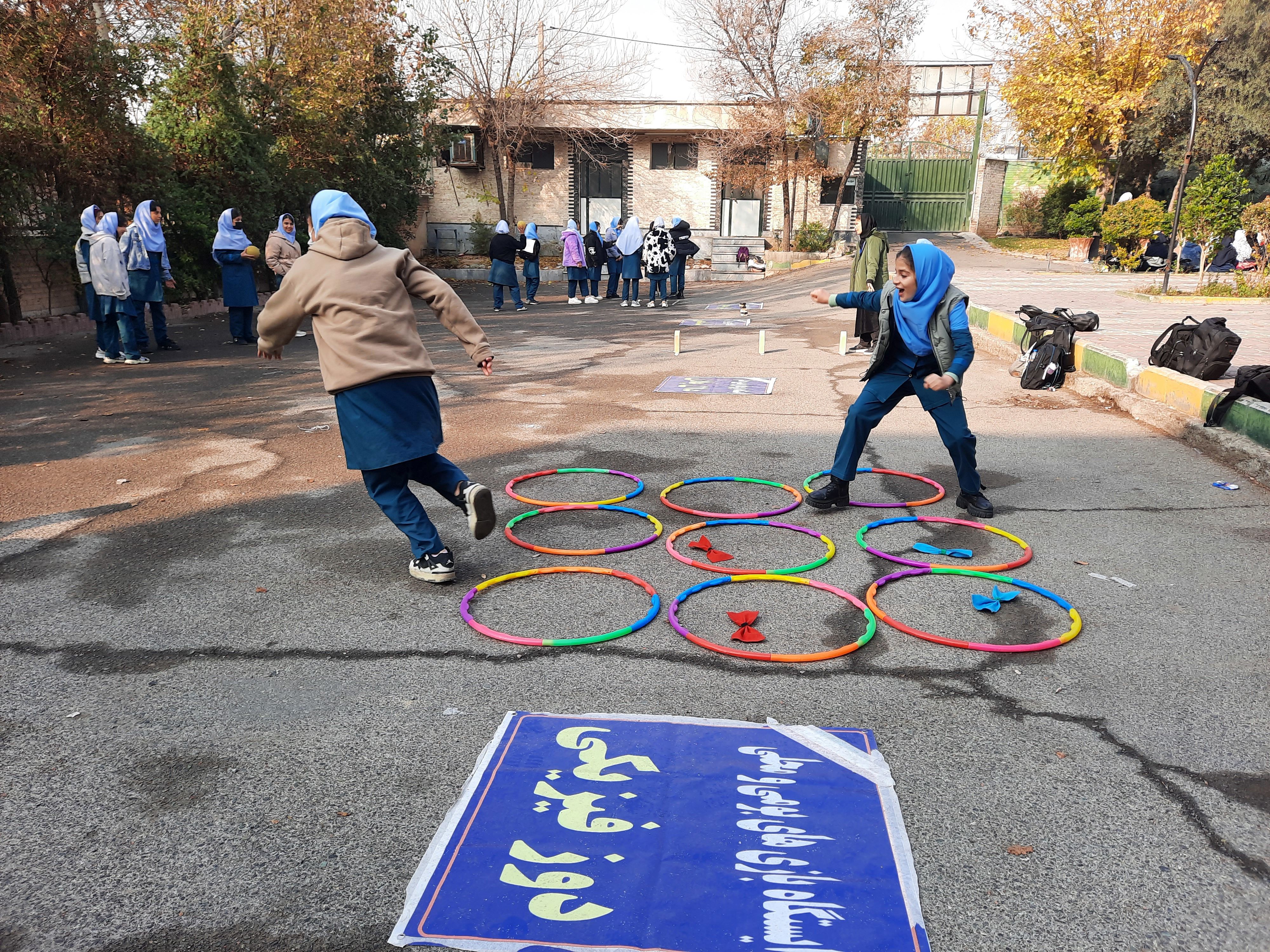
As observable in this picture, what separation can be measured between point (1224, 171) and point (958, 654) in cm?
2363

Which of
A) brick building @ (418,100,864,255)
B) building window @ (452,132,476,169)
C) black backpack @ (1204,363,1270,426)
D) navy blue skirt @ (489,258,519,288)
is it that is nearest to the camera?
black backpack @ (1204,363,1270,426)

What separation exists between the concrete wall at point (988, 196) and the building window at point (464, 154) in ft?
61.6

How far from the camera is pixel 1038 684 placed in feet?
12.2

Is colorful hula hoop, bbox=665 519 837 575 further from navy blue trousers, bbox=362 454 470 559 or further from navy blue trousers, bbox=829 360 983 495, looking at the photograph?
navy blue trousers, bbox=362 454 470 559

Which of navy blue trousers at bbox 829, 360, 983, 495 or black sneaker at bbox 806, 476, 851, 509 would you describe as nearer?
navy blue trousers at bbox 829, 360, 983, 495

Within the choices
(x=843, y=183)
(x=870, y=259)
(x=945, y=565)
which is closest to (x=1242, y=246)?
(x=843, y=183)

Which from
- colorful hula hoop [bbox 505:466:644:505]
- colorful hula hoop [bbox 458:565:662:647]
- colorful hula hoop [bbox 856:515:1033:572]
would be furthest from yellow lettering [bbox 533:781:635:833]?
colorful hula hoop [bbox 505:466:644:505]

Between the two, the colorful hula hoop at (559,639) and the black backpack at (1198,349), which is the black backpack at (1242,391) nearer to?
the black backpack at (1198,349)

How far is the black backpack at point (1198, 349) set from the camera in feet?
28.0

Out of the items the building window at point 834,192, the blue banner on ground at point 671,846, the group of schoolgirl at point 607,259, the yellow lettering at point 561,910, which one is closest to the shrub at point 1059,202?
the building window at point 834,192

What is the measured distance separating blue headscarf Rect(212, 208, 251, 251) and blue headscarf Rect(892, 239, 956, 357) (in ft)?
35.8

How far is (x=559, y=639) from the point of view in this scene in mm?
4098

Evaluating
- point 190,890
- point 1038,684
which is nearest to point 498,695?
point 190,890

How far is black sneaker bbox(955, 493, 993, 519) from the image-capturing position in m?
5.80
